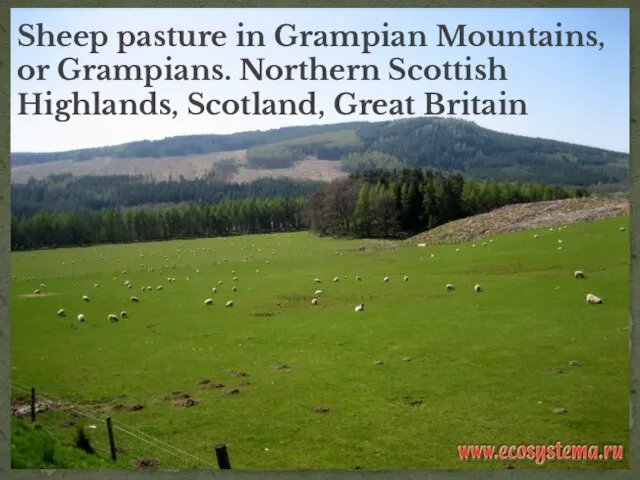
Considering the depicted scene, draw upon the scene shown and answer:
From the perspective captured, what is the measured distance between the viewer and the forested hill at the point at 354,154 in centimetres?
1126

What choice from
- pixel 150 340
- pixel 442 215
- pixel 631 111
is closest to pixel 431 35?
pixel 631 111

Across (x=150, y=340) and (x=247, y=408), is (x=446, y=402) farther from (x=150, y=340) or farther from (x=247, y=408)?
(x=150, y=340)

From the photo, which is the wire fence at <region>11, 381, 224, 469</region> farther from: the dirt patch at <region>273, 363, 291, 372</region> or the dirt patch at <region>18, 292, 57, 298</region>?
the dirt patch at <region>273, 363, 291, 372</region>

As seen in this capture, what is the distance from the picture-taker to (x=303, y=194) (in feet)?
48.3

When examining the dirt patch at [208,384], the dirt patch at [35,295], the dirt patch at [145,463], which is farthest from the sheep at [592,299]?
the dirt patch at [35,295]

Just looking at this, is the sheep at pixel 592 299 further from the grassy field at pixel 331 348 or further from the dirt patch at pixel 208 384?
the dirt patch at pixel 208 384

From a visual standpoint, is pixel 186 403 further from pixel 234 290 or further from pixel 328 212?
pixel 234 290

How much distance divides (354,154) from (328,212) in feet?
8.72

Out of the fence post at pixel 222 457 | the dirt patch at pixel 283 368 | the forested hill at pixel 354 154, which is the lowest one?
the fence post at pixel 222 457

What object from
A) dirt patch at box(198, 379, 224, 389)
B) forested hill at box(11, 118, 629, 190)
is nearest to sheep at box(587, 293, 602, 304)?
forested hill at box(11, 118, 629, 190)

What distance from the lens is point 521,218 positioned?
2017 centimetres

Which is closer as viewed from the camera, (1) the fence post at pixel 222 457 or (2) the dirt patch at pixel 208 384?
(1) the fence post at pixel 222 457

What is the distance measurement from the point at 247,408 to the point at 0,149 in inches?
242
